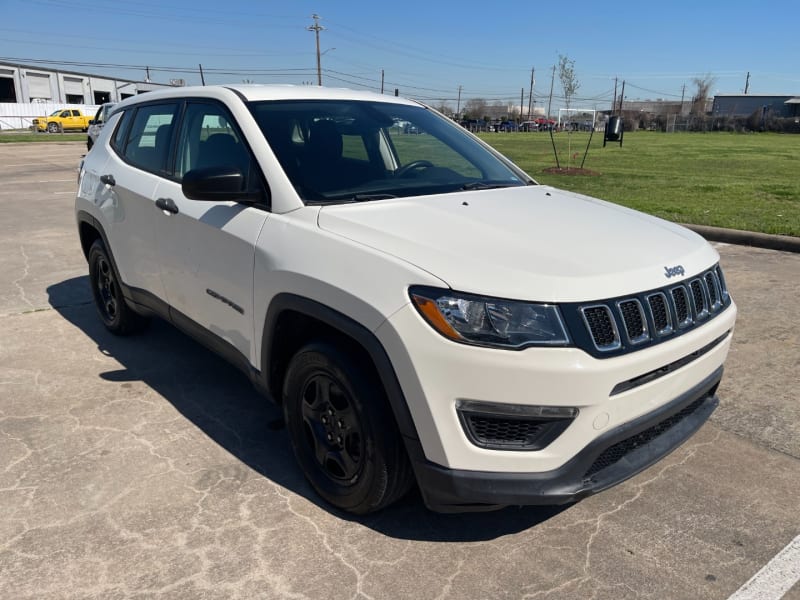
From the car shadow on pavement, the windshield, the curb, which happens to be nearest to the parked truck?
the curb

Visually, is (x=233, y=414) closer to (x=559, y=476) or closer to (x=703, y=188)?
(x=559, y=476)

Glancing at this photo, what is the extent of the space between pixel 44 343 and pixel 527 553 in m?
3.91

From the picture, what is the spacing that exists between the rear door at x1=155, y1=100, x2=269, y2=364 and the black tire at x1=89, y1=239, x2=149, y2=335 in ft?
3.47

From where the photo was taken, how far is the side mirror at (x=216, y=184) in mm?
2918

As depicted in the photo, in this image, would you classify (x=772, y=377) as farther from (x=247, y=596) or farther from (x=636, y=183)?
(x=636, y=183)

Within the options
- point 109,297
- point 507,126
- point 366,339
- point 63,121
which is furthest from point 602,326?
point 507,126

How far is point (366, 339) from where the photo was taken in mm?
2363

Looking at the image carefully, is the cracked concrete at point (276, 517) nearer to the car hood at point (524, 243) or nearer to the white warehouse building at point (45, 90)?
the car hood at point (524, 243)

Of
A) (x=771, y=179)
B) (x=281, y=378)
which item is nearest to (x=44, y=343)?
(x=281, y=378)

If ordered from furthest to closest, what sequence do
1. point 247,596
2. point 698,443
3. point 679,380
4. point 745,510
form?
point 698,443, point 745,510, point 679,380, point 247,596

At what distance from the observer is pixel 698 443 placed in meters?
3.48

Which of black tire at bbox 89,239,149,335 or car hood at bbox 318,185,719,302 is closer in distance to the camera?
car hood at bbox 318,185,719,302

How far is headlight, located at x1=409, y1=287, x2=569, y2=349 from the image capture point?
219 centimetres

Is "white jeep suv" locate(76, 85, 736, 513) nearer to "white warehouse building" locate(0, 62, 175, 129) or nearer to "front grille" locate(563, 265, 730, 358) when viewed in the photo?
"front grille" locate(563, 265, 730, 358)
